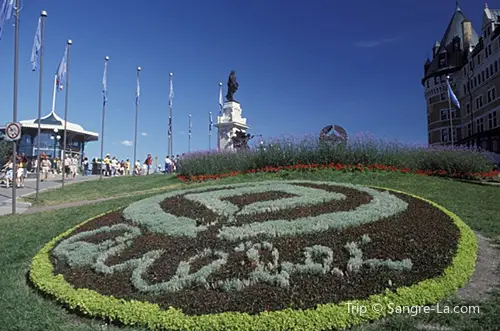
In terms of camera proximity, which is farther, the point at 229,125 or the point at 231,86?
the point at 231,86

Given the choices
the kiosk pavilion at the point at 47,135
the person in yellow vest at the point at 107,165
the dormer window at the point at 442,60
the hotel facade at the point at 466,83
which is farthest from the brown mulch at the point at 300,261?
the dormer window at the point at 442,60

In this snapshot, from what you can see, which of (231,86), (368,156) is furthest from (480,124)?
(368,156)

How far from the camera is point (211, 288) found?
4859mm

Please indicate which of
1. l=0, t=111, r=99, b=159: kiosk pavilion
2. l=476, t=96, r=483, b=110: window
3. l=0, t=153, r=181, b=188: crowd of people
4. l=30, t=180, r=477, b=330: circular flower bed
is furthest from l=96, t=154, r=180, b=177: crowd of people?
l=476, t=96, r=483, b=110: window

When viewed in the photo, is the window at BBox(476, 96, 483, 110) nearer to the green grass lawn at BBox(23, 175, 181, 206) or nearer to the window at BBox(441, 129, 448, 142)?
the window at BBox(441, 129, 448, 142)

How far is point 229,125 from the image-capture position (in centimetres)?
2734

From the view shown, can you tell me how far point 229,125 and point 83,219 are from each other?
1772 centimetres

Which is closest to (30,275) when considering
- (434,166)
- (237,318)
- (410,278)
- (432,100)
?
(237,318)

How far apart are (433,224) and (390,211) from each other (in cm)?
86

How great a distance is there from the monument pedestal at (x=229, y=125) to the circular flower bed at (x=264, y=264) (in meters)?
19.2

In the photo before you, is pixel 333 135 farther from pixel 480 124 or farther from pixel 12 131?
pixel 480 124

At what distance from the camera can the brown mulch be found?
14.7 feet

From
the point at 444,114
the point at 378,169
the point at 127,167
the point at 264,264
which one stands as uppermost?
the point at 444,114

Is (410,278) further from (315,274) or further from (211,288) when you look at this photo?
(211,288)
